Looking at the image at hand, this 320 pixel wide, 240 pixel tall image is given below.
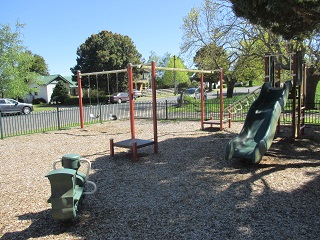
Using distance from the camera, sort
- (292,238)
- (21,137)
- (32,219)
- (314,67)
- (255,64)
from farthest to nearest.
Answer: (255,64) → (314,67) → (21,137) → (32,219) → (292,238)

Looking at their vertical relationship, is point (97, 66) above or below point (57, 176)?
above

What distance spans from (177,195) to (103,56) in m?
39.5

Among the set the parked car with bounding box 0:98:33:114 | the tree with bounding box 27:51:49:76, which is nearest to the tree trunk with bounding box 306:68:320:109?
the parked car with bounding box 0:98:33:114

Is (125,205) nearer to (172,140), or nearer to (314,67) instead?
(172,140)

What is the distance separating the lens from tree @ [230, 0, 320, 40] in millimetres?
6430

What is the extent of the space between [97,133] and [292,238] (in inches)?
393

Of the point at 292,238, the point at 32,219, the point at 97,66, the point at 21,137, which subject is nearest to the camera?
the point at 292,238

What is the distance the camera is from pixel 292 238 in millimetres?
3609

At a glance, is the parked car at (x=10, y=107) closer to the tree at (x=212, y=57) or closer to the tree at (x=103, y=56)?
the tree at (x=212, y=57)

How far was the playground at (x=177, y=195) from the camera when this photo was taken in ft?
13.0

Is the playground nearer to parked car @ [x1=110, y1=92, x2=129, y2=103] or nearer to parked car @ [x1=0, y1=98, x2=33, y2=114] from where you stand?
parked car @ [x1=0, y1=98, x2=33, y2=114]

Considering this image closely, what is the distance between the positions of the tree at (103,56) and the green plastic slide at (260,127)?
34423 mm

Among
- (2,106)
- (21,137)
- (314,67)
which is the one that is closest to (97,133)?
(21,137)

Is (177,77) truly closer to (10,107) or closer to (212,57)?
(10,107)
